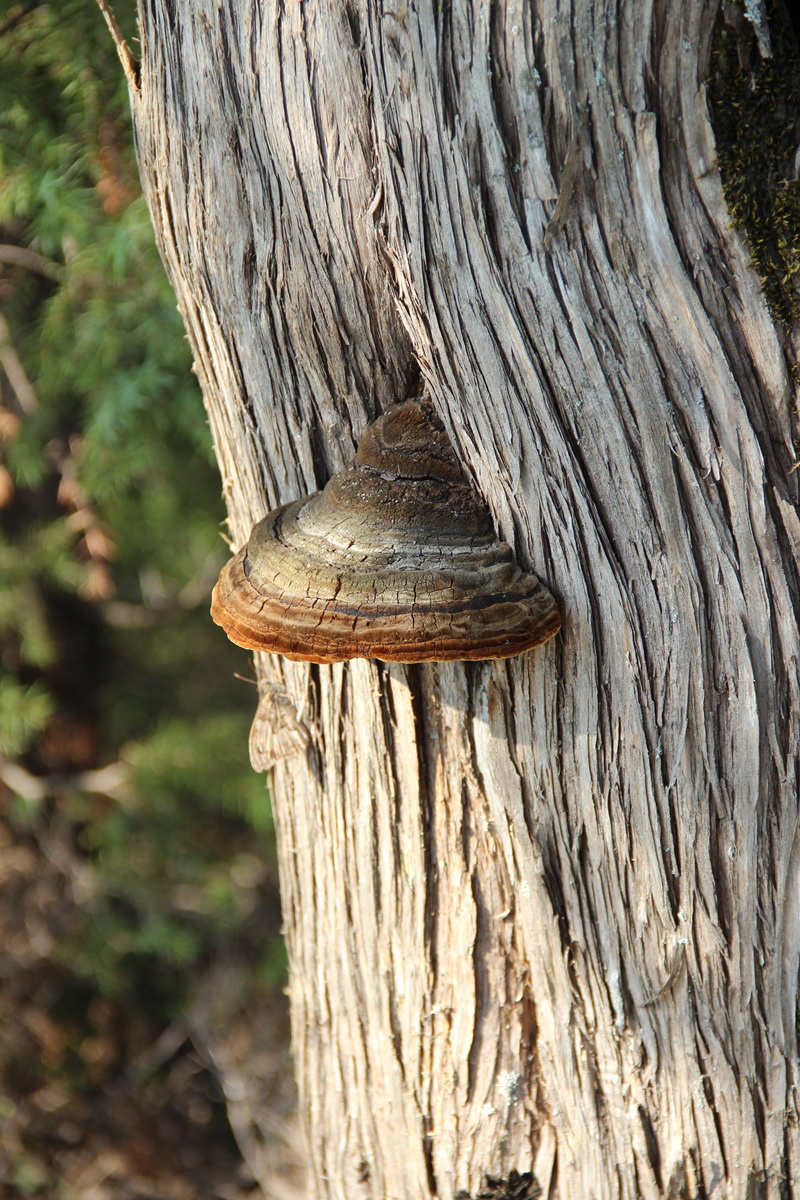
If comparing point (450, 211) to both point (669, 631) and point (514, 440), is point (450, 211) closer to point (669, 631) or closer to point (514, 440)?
point (514, 440)

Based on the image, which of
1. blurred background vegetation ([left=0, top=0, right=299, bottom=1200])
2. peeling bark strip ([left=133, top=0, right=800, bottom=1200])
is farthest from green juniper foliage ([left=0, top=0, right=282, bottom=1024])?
peeling bark strip ([left=133, top=0, right=800, bottom=1200])

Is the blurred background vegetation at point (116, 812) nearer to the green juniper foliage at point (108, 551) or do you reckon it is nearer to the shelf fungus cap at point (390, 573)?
the green juniper foliage at point (108, 551)

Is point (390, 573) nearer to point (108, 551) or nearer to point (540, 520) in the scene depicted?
point (540, 520)

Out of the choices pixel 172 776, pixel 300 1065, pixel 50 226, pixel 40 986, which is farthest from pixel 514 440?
pixel 40 986

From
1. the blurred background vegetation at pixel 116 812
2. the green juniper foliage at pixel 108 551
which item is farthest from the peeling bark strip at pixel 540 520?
the blurred background vegetation at pixel 116 812

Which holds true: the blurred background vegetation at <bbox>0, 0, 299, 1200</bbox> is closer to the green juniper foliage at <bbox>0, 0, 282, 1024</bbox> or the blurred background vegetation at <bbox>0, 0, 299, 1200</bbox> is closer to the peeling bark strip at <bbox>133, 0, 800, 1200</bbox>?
the green juniper foliage at <bbox>0, 0, 282, 1024</bbox>
